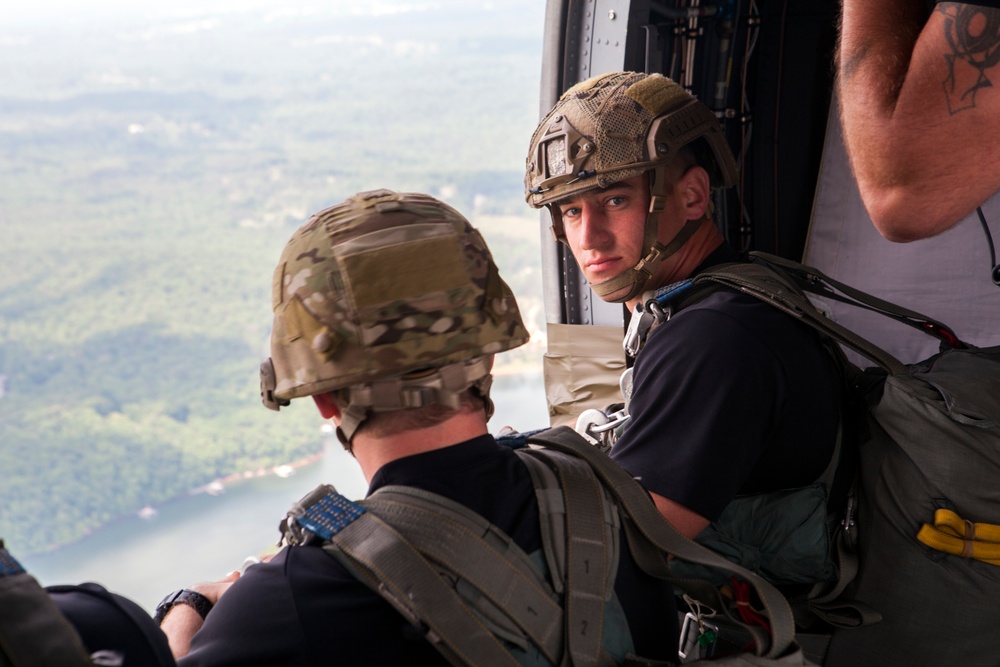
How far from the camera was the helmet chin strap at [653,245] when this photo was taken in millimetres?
1901

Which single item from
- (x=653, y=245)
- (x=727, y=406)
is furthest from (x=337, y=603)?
(x=653, y=245)

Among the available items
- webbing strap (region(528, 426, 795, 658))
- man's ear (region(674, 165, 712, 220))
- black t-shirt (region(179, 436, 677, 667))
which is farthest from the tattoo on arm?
black t-shirt (region(179, 436, 677, 667))

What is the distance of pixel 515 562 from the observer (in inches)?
41.7

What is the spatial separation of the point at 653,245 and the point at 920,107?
0.57m

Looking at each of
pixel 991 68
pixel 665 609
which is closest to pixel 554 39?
pixel 991 68

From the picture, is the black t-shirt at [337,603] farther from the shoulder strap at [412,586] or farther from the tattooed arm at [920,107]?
the tattooed arm at [920,107]

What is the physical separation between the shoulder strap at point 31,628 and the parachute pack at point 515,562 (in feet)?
0.93

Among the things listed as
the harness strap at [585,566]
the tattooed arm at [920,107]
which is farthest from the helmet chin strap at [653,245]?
the harness strap at [585,566]

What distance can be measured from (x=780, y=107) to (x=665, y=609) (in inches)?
79.6

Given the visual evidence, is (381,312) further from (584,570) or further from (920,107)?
(920,107)

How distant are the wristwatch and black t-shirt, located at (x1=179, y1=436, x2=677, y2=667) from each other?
0.18 metres

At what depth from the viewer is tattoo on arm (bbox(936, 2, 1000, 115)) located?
1468mm

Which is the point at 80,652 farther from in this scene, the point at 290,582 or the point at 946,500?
the point at 946,500

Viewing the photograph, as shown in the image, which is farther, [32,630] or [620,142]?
[620,142]
